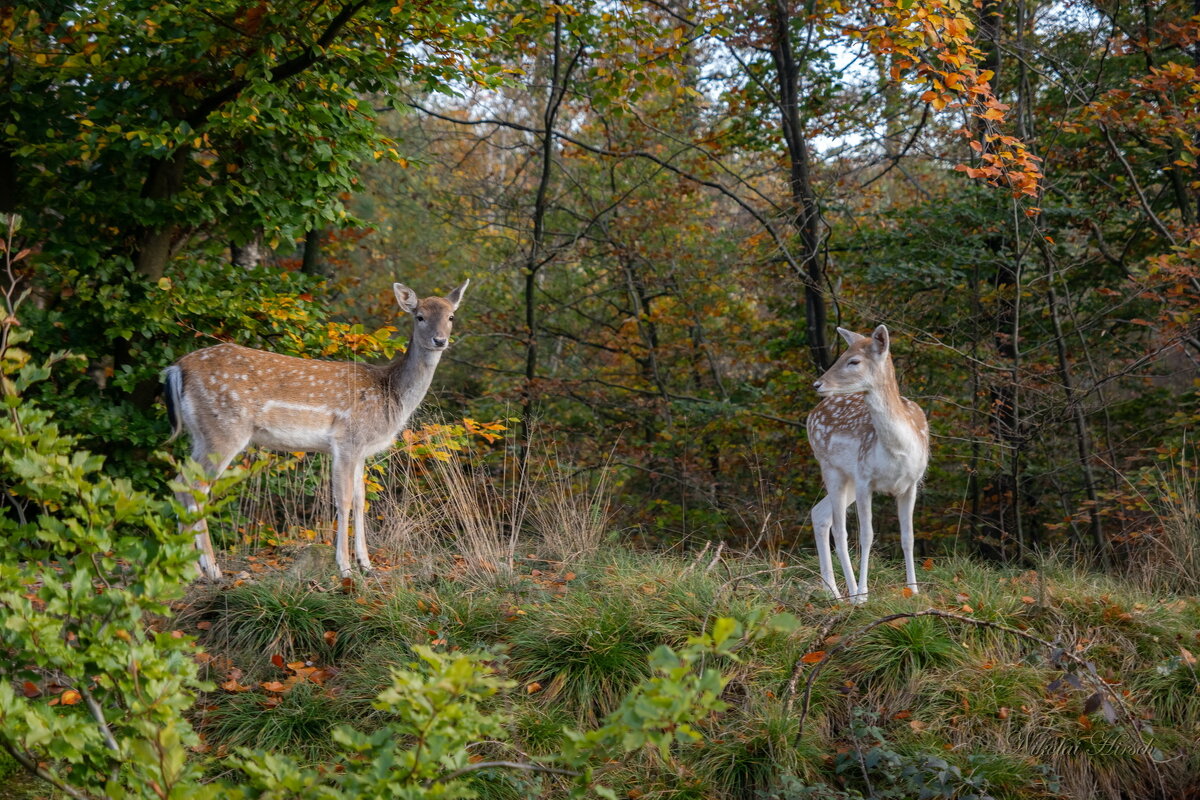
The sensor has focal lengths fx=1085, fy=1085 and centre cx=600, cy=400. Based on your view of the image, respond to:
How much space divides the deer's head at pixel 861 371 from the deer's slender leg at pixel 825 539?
91cm

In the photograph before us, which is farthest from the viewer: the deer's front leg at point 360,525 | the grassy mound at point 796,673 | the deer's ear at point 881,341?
the deer's front leg at point 360,525

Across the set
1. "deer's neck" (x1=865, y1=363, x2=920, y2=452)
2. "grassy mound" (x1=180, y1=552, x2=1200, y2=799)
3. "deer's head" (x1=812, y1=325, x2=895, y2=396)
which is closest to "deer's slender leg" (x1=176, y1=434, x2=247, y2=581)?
"grassy mound" (x1=180, y1=552, x2=1200, y2=799)

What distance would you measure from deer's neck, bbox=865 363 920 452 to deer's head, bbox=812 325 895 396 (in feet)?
0.16

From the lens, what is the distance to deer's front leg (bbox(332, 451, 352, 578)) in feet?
22.8

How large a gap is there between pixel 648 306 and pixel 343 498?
8421 mm

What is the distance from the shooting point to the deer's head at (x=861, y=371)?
6.52 m

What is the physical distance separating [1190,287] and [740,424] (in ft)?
15.4

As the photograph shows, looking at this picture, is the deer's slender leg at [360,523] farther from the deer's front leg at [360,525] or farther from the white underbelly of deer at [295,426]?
the white underbelly of deer at [295,426]

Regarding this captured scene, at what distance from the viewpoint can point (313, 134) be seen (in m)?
8.42

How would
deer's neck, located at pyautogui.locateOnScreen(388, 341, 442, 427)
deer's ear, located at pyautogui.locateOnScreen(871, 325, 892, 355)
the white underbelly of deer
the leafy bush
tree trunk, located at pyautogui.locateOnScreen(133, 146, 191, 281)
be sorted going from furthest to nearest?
tree trunk, located at pyautogui.locateOnScreen(133, 146, 191, 281), deer's neck, located at pyautogui.locateOnScreen(388, 341, 442, 427), the white underbelly of deer, deer's ear, located at pyautogui.locateOnScreen(871, 325, 892, 355), the leafy bush

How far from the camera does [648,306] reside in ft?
49.0

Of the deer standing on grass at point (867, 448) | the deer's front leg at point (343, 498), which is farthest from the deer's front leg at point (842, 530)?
the deer's front leg at point (343, 498)

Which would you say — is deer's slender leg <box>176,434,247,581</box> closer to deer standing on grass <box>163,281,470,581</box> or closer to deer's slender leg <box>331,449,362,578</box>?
deer standing on grass <box>163,281,470,581</box>

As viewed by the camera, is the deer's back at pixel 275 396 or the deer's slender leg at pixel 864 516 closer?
the deer's slender leg at pixel 864 516
